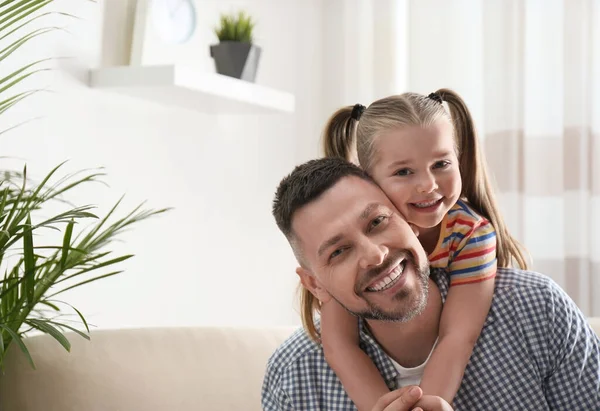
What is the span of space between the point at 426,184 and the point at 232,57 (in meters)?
1.54

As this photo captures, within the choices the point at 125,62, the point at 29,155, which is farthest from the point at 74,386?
the point at 125,62

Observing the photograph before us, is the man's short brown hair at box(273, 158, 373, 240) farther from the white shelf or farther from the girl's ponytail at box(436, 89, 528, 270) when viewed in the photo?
the white shelf

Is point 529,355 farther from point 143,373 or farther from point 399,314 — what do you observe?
point 143,373

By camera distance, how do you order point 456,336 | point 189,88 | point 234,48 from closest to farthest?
point 456,336, point 189,88, point 234,48

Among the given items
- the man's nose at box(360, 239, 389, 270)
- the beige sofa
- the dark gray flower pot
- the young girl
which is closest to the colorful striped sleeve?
the young girl

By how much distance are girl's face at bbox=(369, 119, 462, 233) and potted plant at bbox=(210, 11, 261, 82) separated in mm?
1432

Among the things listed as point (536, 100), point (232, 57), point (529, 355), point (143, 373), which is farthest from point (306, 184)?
point (536, 100)

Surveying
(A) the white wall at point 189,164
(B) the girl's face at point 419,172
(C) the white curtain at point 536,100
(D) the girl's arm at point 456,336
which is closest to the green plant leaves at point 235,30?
(A) the white wall at point 189,164

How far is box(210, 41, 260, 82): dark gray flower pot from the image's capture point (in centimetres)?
303

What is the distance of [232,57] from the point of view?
9.96 feet

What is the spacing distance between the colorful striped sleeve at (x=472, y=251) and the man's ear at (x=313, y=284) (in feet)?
0.79

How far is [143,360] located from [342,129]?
73 cm

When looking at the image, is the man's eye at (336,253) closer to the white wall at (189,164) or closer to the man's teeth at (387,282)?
the man's teeth at (387,282)

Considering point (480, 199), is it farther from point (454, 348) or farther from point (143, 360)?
point (143, 360)
